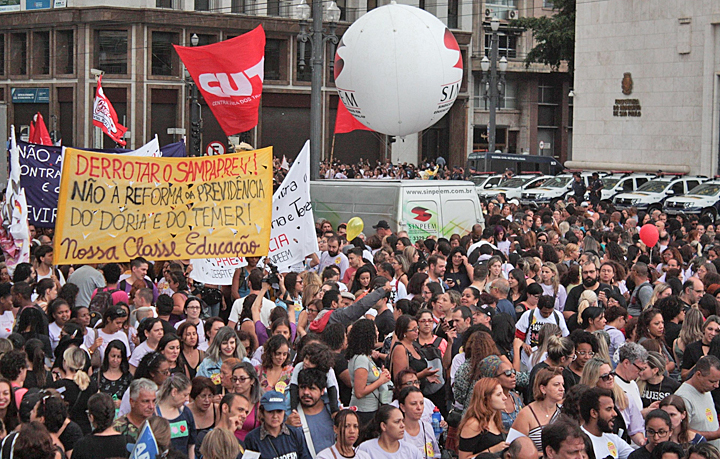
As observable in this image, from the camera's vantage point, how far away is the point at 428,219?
16812 millimetres

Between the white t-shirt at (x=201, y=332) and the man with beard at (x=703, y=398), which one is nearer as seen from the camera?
the man with beard at (x=703, y=398)

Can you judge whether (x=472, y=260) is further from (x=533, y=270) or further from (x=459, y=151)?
(x=459, y=151)

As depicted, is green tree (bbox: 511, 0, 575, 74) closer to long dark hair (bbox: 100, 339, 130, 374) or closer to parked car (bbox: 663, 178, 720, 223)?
parked car (bbox: 663, 178, 720, 223)

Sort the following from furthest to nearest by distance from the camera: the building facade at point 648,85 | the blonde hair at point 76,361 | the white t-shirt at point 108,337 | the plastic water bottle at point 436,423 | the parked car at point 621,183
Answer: the building facade at point 648,85 < the parked car at point 621,183 < the white t-shirt at point 108,337 < the blonde hair at point 76,361 < the plastic water bottle at point 436,423

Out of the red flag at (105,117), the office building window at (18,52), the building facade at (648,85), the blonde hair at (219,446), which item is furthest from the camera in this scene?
the office building window at (18,52)

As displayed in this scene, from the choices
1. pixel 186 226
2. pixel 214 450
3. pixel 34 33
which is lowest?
pixel 214 450

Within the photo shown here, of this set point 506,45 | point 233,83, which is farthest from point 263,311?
point 506,45

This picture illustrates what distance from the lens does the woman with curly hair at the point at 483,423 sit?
259 inches

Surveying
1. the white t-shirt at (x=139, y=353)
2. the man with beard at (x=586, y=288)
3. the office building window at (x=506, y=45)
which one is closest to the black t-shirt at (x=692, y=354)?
the man with beard at (x=586, y=288)

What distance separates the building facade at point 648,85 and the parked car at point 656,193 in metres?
3.91

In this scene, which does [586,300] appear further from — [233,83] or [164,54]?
[164,54]

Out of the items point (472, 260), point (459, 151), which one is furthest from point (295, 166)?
point (459, 151)

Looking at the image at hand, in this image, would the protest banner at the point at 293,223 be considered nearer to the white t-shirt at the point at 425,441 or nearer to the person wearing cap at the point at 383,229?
the person wearing cap at the point at 383,229

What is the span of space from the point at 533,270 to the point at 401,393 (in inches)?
217
